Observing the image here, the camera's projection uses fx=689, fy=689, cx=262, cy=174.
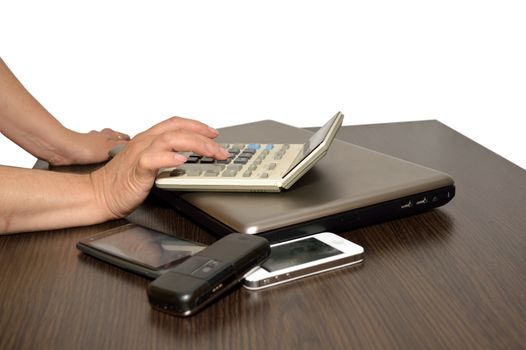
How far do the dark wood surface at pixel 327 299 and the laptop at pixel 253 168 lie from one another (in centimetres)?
6

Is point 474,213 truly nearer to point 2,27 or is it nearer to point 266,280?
point 266,280

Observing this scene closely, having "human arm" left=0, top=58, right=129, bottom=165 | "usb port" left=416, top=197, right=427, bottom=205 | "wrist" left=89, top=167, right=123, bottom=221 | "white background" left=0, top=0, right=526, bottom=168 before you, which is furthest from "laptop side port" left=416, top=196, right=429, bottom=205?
"white background" left=0, top=0, right=526, bottom=168

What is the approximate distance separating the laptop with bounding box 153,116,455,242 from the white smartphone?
2 centimetres

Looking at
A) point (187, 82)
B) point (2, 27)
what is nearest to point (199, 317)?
point (187, 82)

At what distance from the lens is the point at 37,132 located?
3.76ft

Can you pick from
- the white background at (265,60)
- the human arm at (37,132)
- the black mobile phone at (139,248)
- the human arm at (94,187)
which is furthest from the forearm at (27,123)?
the white background at (265,60)

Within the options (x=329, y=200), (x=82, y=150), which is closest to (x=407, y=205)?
(x=329, y=200)

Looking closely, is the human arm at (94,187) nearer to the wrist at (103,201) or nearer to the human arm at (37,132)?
the wrist at (103,201)

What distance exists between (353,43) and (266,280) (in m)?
1.17

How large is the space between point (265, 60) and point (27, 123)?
29.0 inches

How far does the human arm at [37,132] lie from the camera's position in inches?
44.1

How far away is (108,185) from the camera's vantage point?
863 millimetres

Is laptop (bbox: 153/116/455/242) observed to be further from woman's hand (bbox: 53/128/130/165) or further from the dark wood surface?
woman's hand (bbox: 53/128/130/165)

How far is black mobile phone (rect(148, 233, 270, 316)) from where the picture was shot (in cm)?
61
